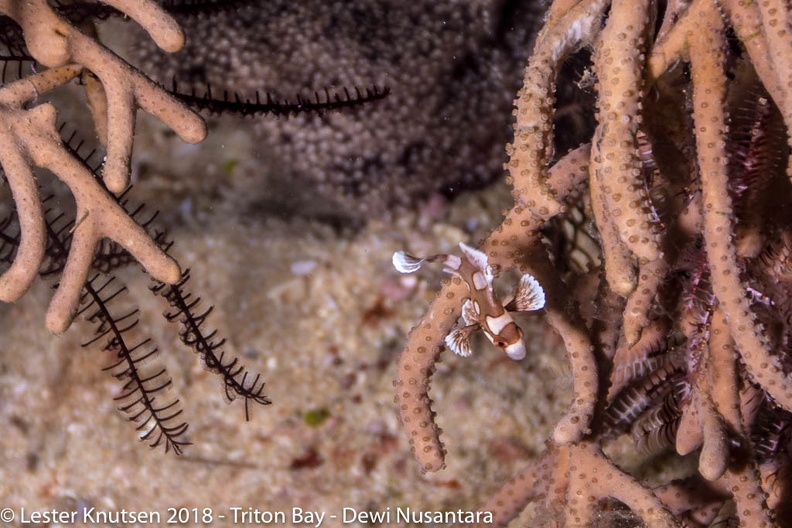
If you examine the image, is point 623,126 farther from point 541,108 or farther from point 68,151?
point 68,151

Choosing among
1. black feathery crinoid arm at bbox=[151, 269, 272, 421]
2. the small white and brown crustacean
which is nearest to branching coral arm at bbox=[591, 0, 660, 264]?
the small white and brown crustacean

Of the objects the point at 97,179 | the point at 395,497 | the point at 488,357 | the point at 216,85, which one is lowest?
the point at 395,497

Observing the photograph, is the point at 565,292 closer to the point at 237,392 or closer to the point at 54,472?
the point at 237,392

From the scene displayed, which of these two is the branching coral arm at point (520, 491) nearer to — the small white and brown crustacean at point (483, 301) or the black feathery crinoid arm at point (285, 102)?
the small white and brown crustacean at point (483, 301)

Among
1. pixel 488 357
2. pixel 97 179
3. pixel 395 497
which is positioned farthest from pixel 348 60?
pixel 395 497

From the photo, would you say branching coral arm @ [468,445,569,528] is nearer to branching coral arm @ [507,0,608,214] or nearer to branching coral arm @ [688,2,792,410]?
branching coral arm @ [688,2,792,410]

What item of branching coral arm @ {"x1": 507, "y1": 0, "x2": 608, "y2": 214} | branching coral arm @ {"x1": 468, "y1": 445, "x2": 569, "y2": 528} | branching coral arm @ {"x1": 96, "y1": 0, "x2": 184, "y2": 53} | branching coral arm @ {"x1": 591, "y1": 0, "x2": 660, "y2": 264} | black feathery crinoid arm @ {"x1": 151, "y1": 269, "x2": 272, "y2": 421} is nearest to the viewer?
branching coral arm @ {"x1": 591, "y1": 0, "x2": 660, "y2": 264}
